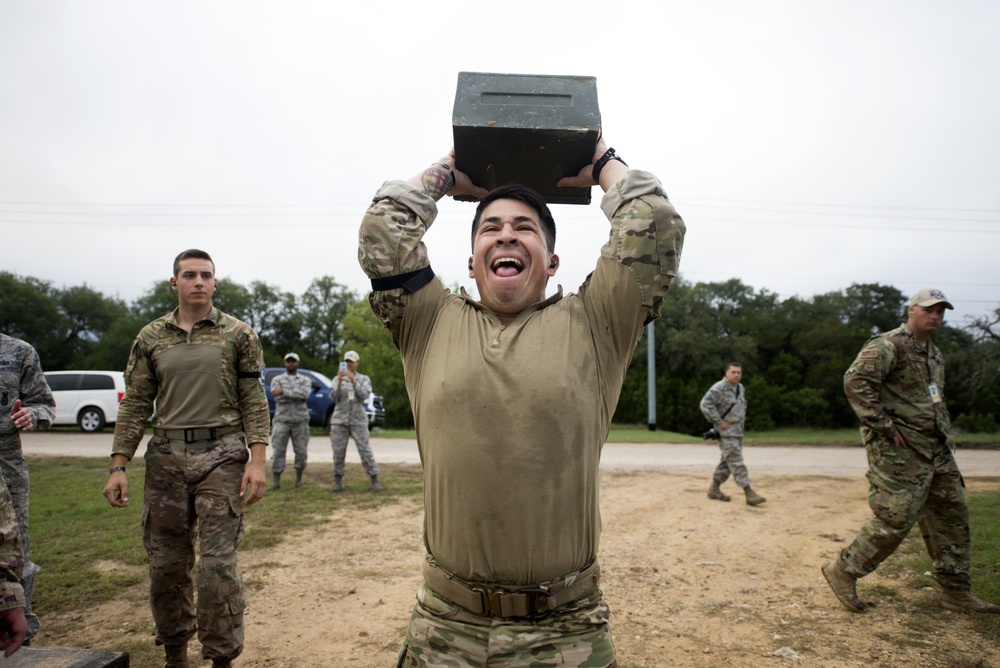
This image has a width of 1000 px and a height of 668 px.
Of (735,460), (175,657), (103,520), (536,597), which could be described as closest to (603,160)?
(536,597)

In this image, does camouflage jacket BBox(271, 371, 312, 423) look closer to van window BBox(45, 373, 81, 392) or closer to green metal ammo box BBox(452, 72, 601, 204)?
green metal ammo box BBox(452, 72, 601, 204)

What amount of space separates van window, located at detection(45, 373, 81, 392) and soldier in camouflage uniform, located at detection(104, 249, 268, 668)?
18.0 m

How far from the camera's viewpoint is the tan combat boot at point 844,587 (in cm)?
500

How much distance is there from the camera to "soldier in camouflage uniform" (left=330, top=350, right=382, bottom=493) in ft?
32.4

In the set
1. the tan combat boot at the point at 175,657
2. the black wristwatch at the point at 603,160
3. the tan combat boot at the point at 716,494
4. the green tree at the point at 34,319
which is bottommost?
the tan combat boot at the point at 716,494

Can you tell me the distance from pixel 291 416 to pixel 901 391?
26.9 ft

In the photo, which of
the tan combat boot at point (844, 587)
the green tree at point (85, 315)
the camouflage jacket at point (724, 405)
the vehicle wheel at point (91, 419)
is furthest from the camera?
the green tree at point (85, 315)

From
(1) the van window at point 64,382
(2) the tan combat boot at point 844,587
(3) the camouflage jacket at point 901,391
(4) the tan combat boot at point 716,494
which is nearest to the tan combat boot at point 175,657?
(2) the tan combat boot at point 844,587

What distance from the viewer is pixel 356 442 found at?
9.88 m

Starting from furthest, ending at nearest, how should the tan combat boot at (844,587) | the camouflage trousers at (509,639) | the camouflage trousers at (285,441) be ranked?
the camouflage trousers at (285,441), the tan combat boot at (844,587), the camouflage trousers at (509,639)

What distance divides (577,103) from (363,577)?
482cm

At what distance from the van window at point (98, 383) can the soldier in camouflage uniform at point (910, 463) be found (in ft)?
64.4

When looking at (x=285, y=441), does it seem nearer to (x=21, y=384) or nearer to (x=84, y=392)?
(x=21, y=384)

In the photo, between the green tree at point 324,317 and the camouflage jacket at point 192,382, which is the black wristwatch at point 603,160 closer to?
the camouflage jacket at point 192,382
